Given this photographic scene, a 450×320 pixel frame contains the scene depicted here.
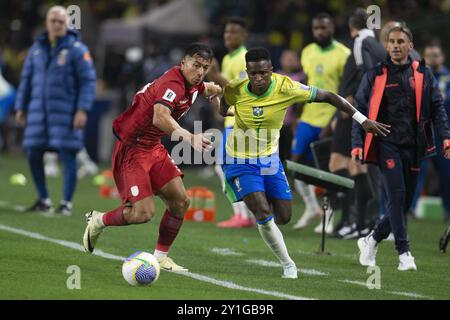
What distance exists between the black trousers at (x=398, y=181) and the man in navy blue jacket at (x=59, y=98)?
17.2 feet

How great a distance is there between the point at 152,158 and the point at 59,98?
4.90 metres

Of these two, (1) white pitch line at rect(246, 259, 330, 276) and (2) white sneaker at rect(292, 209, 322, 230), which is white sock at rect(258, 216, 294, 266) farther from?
(2) white sneaker at rect(292, 209, 322, 230)

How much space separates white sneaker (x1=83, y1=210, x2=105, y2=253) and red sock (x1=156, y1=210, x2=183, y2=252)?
0.55 meters

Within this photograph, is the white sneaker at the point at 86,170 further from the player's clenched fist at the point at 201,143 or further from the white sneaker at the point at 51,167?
the player's clenched fist at the point at 201,143

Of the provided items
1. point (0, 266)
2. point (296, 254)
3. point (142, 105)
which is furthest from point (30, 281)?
point (296, 254)

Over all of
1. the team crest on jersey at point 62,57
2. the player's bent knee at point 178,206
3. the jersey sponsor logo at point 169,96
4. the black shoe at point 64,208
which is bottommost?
the black shoe at point 64,208

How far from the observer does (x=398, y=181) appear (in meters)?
10.6

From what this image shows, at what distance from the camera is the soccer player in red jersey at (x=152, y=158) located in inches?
387

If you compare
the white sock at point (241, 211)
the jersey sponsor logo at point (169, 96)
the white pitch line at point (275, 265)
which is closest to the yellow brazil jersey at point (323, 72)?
the white sock at point (241, 211)

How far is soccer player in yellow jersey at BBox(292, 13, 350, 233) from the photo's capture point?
46.4ft

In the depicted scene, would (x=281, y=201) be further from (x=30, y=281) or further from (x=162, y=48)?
(x=162, y=48)

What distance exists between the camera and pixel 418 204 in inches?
672
